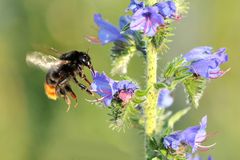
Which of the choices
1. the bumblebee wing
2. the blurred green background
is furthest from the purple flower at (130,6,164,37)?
the blurred green background

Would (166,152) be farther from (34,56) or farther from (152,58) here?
(34,56)

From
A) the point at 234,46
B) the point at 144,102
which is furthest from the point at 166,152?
the point at 234,46

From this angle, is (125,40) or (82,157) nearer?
(125,40)

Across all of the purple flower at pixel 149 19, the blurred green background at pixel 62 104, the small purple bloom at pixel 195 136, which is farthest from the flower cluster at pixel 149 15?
the blurred green background at pixel 62 104

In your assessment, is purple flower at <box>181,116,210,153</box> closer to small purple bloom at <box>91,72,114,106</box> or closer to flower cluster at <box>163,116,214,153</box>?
flower cluster at <box>163,116,214,153</box>

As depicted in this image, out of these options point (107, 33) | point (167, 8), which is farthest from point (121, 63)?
point (167, 8)

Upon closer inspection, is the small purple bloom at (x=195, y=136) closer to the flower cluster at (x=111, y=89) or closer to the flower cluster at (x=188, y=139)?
the flower cluster at (x=188, y=139)

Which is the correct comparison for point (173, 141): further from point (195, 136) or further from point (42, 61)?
point (42, 61)

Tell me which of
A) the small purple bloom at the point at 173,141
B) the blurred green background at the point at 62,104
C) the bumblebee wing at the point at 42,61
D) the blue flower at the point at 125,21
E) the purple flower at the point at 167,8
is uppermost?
the blurred green background at the point at 62,104
